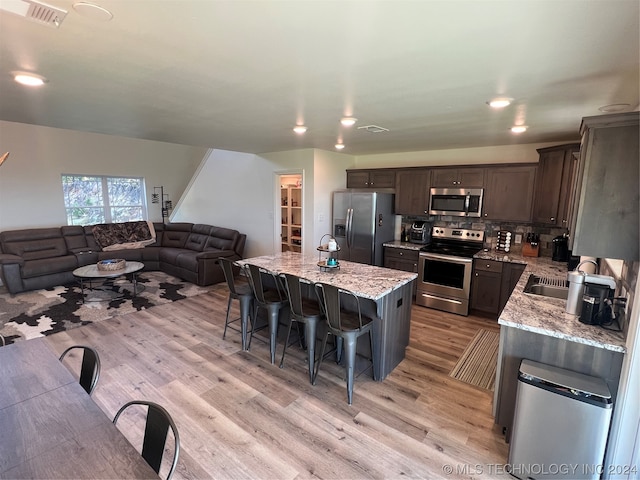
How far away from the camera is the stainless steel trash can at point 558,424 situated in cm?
167

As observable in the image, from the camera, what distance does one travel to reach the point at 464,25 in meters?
1.40

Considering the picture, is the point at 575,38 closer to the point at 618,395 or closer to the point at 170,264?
the point at 618,395

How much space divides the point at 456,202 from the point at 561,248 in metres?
1.42

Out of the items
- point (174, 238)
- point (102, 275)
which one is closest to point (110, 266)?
point (102, 275)

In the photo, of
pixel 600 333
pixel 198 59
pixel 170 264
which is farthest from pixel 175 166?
pixel 600 333

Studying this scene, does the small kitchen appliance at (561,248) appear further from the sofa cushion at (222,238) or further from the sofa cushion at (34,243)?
the sofa cushion at (34,243)

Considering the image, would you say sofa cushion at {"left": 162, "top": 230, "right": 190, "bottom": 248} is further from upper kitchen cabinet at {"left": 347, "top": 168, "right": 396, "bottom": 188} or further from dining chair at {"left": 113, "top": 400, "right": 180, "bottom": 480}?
dining chair at {"left": 113, "top": 400, "right": 180, "bottom": 480}

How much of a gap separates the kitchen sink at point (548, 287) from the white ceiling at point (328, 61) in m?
1.57

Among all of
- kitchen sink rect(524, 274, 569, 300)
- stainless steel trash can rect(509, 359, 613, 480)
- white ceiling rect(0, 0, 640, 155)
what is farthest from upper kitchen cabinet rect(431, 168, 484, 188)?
stainless steel trash can rect(509, 359, 613, 480)

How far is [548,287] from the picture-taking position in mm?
3002

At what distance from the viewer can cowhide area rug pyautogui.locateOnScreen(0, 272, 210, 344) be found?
12.7 ft

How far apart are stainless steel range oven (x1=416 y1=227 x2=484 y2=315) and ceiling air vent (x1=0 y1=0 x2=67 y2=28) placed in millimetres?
4397

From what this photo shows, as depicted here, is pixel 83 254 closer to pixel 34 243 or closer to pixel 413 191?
pixel 34 243

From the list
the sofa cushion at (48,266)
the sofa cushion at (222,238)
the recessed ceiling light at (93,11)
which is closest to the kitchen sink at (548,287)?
the recessed ceiling light at (93,11)
